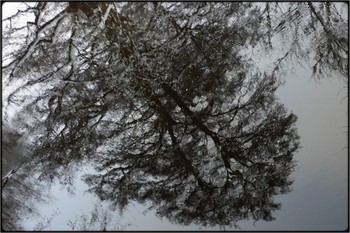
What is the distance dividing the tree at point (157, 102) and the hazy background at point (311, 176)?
83 millimetres

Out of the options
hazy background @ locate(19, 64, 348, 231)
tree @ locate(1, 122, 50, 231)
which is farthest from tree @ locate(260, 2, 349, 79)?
tree @ locate(1, 122, 50, 231)

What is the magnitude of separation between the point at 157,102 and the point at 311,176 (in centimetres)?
82

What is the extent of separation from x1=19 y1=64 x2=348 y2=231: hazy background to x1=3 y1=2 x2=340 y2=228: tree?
0.08 meters

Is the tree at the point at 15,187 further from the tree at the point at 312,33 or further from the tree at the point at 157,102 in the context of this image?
the tree at the point at 312,33

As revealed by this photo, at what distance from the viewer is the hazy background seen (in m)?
2.17

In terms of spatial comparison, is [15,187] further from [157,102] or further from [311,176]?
[311,176]

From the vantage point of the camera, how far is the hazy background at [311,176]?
85.4 inches

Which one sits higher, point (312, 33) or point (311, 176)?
point (312, 33)

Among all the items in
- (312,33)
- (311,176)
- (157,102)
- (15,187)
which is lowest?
(15,187)

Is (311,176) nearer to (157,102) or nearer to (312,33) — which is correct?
(312,33)

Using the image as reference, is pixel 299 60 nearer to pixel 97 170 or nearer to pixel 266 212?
pixel 266 212

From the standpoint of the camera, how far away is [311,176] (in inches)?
86.0

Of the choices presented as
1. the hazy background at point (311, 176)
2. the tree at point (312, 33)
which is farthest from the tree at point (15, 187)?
the tree at point (312, 33)

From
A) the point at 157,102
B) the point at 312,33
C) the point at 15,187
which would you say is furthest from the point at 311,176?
the point at 15,187
